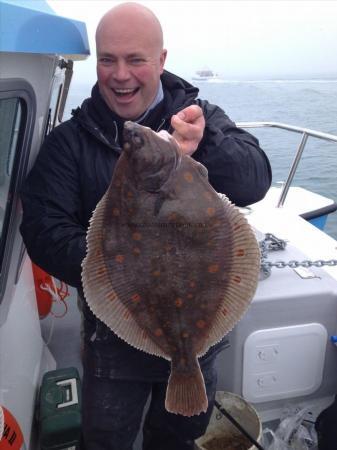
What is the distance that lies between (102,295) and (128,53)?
107 cm

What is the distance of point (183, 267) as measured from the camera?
5.20 ft

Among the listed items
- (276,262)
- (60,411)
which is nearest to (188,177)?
(276,262)

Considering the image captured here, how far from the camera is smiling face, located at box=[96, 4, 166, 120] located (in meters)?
1.93

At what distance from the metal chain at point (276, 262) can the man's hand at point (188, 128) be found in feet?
5.40

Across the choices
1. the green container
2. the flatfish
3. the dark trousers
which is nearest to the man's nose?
the flatfish

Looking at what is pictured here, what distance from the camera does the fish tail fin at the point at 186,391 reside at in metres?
1.77

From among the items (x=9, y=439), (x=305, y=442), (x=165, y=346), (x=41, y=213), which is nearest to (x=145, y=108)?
(x=41, y=213)

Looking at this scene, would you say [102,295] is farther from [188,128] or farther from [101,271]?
[188,128]

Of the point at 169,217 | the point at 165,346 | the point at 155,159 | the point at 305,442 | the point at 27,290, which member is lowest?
the point at 305,442

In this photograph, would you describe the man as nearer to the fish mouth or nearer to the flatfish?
the flatfish

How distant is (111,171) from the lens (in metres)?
2.08

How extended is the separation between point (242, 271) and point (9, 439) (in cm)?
131

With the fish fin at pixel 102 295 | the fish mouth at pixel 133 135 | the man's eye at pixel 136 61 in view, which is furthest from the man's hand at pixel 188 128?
the man's eye at pixel 136 61

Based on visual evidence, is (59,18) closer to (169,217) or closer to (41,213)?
(41,213)
